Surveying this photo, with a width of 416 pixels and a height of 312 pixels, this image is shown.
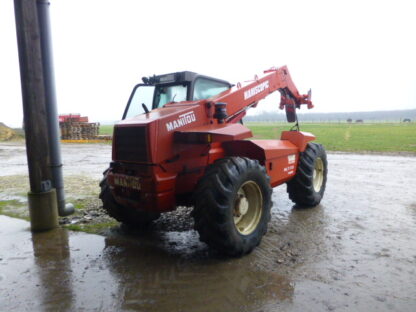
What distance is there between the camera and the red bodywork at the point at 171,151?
3.76 meters

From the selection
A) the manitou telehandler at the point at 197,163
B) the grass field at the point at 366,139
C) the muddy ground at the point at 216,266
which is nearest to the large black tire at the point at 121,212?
the manitou telehandler at the point at 197,163

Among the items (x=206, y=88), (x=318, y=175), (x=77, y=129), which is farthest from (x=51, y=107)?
(x=77, y=129)

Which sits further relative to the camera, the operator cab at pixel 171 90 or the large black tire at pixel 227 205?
the operator cab at pixel 171 90

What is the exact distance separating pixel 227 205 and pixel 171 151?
3.20 feet

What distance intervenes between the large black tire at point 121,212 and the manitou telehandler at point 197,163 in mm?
15

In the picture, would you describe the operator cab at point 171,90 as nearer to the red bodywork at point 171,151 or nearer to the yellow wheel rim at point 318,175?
the red bodywork at point 171,151

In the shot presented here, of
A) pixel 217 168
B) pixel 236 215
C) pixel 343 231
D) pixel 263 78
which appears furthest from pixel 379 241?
pixel 263 78

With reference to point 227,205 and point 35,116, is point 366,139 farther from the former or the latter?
point 35,116

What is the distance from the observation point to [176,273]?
3443mm

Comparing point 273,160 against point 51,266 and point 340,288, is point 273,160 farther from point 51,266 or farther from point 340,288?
point 51,266

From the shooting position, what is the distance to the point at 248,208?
420cm

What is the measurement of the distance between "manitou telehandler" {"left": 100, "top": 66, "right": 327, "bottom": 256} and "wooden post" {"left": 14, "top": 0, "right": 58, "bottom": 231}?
967 mm

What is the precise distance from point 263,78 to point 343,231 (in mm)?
2839

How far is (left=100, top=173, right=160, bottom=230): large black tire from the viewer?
466 centimetres
